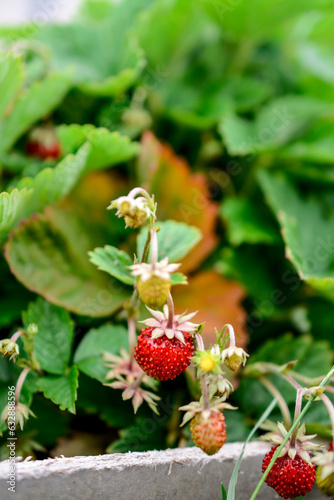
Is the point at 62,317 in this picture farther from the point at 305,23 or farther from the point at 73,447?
the point at 305,23

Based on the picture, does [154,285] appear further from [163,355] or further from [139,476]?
[139,476]

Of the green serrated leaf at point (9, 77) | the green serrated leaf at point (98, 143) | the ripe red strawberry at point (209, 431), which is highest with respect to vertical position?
the green serrated leaf at point (9, 77)

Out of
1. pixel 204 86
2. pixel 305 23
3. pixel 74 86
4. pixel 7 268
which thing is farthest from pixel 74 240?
pixel 305 23

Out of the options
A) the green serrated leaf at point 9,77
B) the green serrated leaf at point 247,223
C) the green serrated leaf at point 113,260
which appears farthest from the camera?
the green serrated leaf at point 247,223

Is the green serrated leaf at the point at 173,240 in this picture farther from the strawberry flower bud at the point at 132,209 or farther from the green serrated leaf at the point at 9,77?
the green serrated leaf at the point at 9,77

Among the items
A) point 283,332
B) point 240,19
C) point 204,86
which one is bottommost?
point 283,332

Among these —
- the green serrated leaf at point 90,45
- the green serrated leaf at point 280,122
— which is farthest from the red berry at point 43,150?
the green serrated leaf at point 280,122

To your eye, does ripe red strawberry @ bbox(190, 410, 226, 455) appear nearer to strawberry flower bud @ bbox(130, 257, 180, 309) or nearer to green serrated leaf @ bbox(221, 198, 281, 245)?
strawberry flower bud @ bbox(130, 257, 180, 309)
